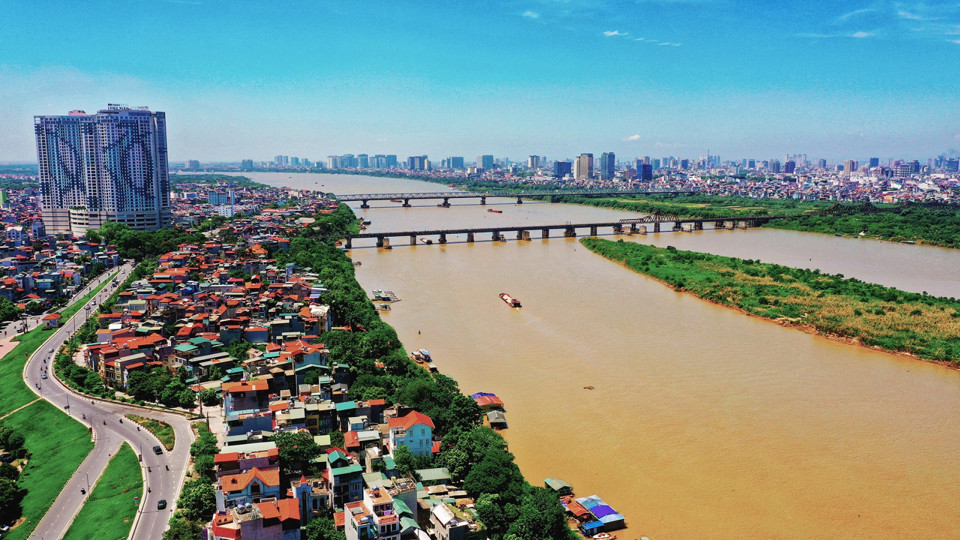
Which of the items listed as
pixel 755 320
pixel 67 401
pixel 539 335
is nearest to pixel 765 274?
pixel 755 320

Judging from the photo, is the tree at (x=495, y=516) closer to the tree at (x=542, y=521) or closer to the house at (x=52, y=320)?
the tree at (x=542, y=521)

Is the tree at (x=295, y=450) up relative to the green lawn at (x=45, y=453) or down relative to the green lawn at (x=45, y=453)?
up

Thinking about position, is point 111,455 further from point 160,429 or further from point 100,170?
point 100,170

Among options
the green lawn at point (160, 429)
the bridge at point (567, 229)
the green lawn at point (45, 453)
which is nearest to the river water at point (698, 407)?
the green lawn at point (160, 429)

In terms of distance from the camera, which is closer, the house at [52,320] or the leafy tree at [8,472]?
the leafy tree at [8,472]

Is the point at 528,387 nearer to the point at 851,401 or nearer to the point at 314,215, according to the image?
the point at 851,401

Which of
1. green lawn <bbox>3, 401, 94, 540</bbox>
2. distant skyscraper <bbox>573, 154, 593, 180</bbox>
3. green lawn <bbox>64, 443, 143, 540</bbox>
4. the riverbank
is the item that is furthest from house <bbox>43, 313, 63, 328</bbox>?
distant skyscraper <bbox>573, 154, 593, 180</bbox>
